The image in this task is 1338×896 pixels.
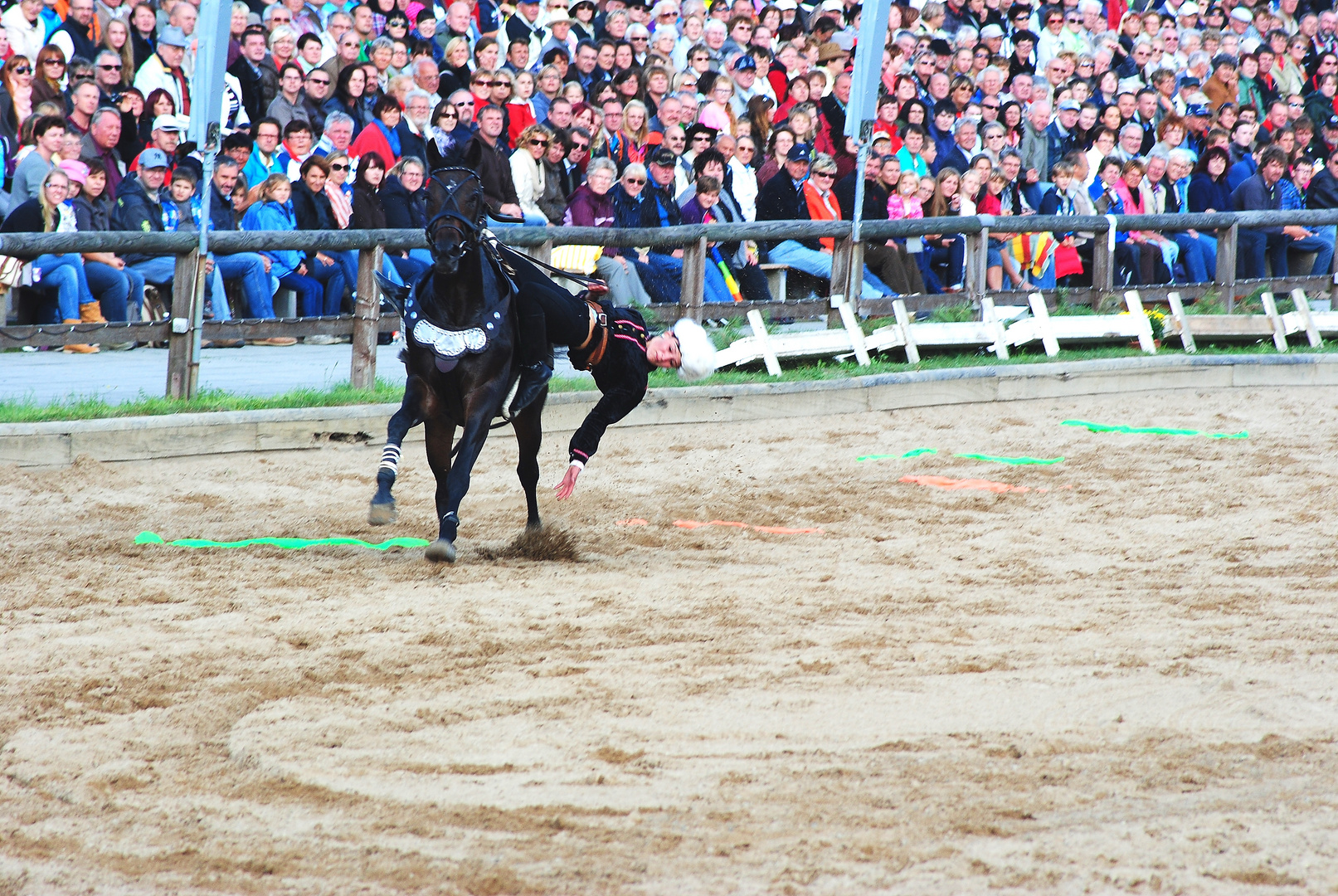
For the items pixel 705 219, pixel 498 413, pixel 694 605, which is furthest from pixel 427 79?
pixel 694 605

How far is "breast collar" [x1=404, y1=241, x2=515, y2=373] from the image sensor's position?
6.91 m

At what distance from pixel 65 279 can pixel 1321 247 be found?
12.1 m

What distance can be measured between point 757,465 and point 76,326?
4.41 metres

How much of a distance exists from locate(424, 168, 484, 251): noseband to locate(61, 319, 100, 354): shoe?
3.69m

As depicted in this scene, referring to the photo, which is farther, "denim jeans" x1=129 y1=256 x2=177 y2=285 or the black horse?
"denim jeans" x1=129 y1=256 x2=177 y2=285

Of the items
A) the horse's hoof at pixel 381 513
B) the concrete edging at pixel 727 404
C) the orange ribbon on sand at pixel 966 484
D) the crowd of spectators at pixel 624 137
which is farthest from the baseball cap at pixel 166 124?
the orange ribbon on sand at pixel 966 484

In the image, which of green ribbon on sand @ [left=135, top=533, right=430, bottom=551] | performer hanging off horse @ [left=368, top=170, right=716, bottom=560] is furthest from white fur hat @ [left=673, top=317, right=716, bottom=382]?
green ribbon on sand @ [left=135, top=533, right=430, bottom=551]

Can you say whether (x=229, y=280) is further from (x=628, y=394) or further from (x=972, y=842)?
(x=972, y=842)

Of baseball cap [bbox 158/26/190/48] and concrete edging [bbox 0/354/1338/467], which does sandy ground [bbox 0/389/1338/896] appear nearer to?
concrete edging [bbox 0/354/1338/467]

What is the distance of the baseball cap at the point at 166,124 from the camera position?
10901 mm

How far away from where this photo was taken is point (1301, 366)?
1309 centimetres

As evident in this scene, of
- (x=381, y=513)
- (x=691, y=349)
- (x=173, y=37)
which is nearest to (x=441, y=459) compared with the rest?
(x=381, y=513)

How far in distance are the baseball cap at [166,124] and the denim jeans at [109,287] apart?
5.21 ft

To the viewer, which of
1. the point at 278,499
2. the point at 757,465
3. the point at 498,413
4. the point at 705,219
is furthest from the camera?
the point at 705,219
